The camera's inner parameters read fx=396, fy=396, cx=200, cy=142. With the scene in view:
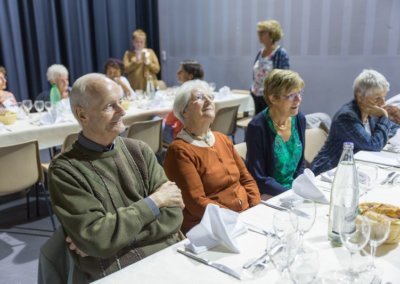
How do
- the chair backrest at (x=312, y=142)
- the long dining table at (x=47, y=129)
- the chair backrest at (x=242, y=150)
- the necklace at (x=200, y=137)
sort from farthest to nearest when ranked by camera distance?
the long dining table at (x=47, y=129)
the chair backrest at (x=312, y=142)
the chair backrest at (x=242, y=150)
the necklace at (x=200, y=137)

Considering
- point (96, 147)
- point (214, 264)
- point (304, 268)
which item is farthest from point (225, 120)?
point (304, 268)

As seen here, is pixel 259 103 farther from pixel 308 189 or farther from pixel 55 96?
pixel 308 189

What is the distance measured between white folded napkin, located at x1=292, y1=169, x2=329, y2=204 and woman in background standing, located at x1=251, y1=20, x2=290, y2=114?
3.24 metres

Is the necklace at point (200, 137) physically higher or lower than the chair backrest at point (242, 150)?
higher

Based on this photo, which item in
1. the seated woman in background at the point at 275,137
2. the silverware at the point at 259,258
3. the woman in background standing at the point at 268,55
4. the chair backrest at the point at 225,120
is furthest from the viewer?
the woman in background standing at the point at 268,55

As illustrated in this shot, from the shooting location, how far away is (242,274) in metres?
1.14

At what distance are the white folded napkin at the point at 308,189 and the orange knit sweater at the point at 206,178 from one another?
42cm

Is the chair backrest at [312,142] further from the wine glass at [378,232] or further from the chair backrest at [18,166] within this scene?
the chair backrest at [18,166]

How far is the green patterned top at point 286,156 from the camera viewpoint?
2338 millimetres

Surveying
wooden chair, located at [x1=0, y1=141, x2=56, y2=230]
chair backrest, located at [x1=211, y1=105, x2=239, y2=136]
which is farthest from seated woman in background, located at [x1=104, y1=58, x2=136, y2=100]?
wooden chair, located at [x1=0, y1=141, x2=56, y2=230]

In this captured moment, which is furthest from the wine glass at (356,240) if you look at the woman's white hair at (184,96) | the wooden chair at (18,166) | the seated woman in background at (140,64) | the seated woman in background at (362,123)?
the seated woman in background at (140,64)

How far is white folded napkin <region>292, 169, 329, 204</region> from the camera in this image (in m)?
1.65

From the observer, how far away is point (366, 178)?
1729mm

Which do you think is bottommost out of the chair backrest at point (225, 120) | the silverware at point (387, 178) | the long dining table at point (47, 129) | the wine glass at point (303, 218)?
the chair backrest at point (225, 120)
